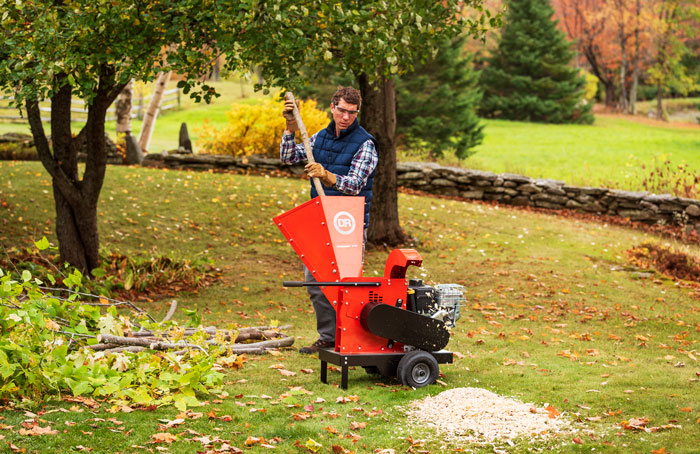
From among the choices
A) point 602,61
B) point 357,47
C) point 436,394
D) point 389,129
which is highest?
point 602,61

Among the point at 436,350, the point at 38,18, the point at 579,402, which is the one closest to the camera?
the point at 579,402

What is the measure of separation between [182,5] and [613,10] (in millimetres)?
42446

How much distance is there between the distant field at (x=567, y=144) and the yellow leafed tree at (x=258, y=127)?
3.09 m

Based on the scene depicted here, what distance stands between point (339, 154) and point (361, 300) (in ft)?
4.22

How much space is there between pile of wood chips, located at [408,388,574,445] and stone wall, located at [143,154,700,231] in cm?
1257

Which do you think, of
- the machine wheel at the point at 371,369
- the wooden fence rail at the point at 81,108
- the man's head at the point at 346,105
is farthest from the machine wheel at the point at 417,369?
the wooden fence rail at the point at 81,108

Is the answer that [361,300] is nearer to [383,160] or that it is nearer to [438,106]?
[383,160]

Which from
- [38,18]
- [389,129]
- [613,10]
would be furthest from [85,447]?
[613,10]

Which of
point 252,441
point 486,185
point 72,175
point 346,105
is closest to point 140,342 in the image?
point 252,441

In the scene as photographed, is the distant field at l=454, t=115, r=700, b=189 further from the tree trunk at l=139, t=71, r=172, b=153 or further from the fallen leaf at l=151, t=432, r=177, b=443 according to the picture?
the fallen leaf at l=151, t=432, r=177, b=443

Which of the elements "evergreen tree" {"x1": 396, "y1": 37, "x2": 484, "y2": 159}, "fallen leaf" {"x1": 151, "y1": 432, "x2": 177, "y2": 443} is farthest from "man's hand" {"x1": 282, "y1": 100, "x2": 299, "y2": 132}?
"evergreen tree" {"x1": 396, "y1": 37, "x2": 484, "y2": 159}

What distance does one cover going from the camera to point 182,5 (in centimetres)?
772

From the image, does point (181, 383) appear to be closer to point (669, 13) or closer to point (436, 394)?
point (436, 394)

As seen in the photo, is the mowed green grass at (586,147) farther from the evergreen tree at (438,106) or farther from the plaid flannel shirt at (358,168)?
the plaid flannel shirt at (358,168)
